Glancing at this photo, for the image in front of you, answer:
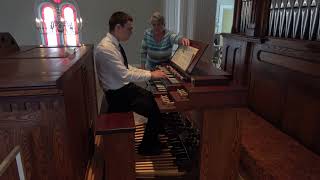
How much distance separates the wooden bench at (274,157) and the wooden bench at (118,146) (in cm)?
96

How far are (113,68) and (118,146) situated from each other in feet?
2.16

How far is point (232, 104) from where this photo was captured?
1.75 metres

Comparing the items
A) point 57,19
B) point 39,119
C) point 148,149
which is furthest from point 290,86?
point 57,19

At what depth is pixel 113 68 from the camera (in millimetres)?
2135

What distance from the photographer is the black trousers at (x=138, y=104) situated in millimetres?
2195

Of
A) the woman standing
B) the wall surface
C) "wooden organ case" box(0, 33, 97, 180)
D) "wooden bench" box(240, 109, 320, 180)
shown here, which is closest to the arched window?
the wall surface

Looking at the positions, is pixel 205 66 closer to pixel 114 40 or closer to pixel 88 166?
pixel 114 40

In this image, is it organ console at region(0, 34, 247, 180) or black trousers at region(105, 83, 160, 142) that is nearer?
organ console at region(0, 34, 247, 180)

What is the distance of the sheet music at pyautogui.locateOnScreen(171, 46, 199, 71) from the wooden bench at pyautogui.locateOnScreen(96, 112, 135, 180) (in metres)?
0.64

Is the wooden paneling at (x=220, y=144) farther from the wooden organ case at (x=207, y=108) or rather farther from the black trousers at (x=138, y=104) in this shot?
the black trousers at (x=138, y=104)

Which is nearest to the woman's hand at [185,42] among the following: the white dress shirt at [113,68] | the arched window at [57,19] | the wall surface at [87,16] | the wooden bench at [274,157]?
the white dress shirt at [113,68]

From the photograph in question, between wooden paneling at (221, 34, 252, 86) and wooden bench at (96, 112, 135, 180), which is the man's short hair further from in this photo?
wooden paneling at (221, 34, 252, 86)

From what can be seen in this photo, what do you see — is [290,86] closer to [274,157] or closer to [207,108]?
[274,157]

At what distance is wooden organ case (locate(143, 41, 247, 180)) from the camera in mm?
1723
